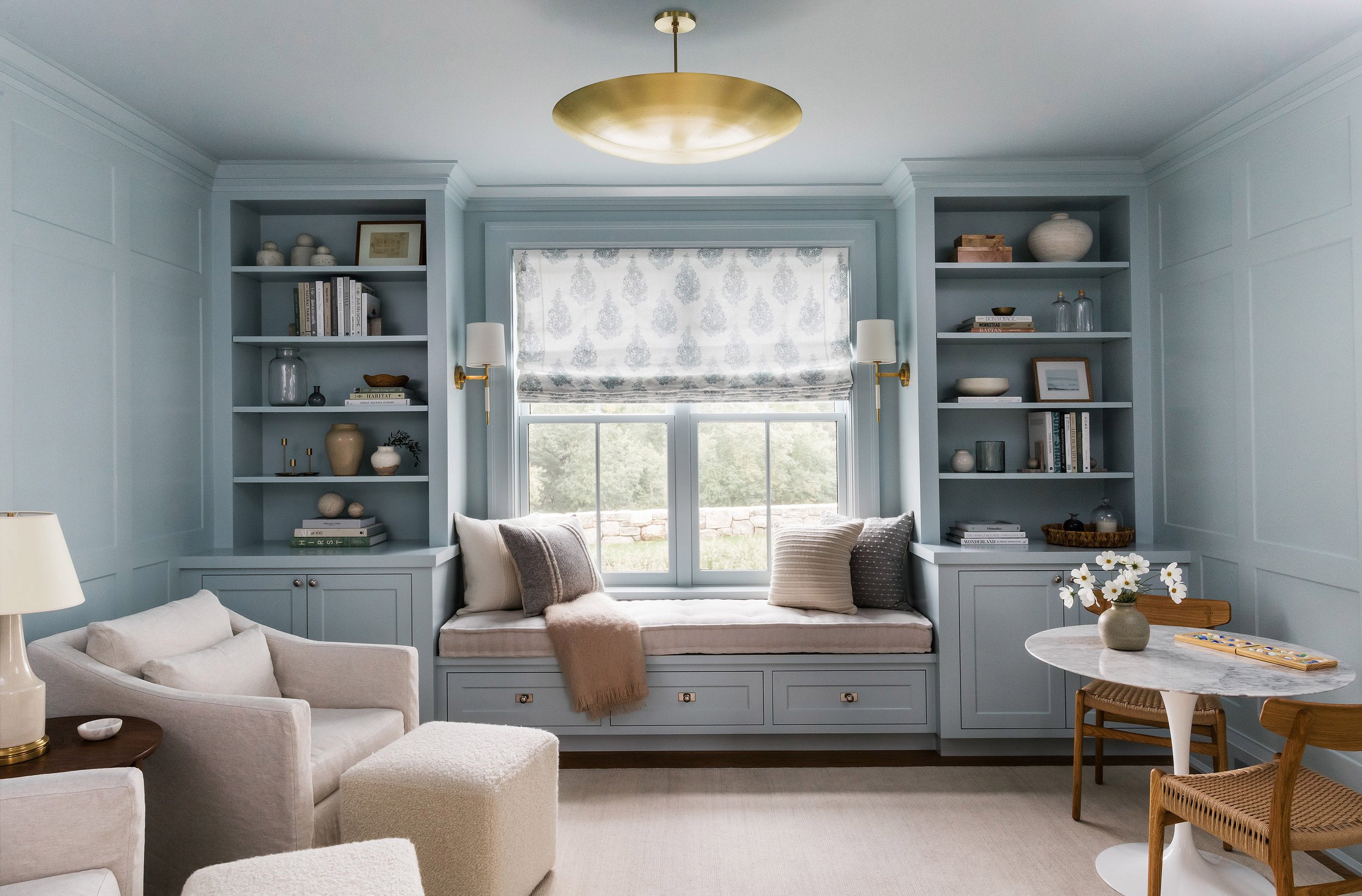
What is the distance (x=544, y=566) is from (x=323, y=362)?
1.56m

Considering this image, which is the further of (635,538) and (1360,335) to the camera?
(635,538)

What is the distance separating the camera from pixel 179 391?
3674 millimetres

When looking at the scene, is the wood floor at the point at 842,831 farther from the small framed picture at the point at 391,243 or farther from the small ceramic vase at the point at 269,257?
the small ceramic vase at the point at 269,257

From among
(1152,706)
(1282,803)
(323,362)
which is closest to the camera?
(1282,803)

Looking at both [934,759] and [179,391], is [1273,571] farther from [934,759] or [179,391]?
[179,391]

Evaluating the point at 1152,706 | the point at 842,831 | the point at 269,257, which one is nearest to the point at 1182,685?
the point at 1152,706

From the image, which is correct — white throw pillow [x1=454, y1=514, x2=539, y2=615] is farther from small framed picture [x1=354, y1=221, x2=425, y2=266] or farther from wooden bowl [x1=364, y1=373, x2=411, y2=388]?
small framed picture [x1=354, y1=221, x2=425, y2=266]

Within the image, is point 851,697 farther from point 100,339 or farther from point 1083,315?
point 100,339

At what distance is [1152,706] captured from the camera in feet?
9.84

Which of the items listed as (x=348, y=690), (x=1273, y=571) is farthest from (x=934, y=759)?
(x=348, y=690)

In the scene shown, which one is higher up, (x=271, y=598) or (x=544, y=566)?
(x=544, y=566)

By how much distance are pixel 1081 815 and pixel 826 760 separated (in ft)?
3.36

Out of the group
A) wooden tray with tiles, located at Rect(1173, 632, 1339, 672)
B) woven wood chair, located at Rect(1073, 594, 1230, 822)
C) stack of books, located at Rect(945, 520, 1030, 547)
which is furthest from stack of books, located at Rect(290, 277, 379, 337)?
wooden tray with tiles, located at Rect(1173, 632, 1339, 672)

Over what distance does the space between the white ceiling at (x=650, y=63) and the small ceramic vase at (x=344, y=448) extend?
1241 mm
